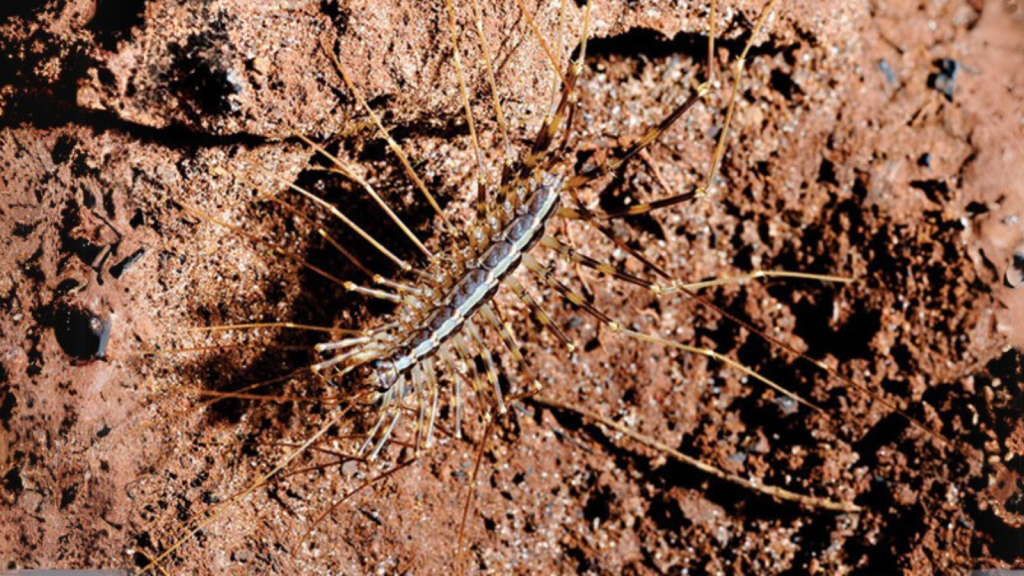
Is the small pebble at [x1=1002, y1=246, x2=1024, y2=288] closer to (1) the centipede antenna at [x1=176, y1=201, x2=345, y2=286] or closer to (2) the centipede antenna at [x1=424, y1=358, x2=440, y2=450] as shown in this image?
(2) the centipede antenna at [x1=424, y1=358, x2=440, y2=450]

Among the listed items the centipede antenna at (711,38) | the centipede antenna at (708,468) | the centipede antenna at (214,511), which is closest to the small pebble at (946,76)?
the centipede antenna at (711,38)

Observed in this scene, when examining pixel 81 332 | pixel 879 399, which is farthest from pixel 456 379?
pixel 879 399

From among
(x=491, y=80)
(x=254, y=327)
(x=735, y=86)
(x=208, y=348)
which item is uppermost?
(x=735, y=86)

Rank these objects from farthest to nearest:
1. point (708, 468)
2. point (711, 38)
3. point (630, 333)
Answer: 1. point (708, 468)
2. point (630, 333)
3. point (711, 38)

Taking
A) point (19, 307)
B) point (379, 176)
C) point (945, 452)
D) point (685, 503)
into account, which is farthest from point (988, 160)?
point (19, 307)

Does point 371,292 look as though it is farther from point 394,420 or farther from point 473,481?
point 473,481

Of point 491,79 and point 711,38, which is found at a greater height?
point 711,38

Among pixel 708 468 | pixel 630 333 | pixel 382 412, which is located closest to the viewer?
pixel 382 412

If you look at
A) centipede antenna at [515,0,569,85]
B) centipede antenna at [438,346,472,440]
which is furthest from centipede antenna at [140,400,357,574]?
centipede antenna at [515,0,569,85]
